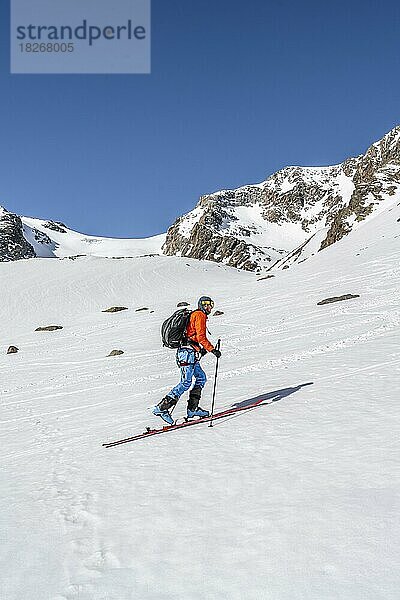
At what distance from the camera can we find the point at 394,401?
8.09 m

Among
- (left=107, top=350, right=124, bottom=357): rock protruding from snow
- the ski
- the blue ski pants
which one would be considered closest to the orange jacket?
the blue ski pants

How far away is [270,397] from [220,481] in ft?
13.6

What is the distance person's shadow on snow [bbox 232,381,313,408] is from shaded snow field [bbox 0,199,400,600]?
0.22 feet

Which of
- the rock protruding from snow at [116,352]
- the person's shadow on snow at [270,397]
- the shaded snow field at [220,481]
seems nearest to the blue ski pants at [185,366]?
the shaded snow field at [220,481]

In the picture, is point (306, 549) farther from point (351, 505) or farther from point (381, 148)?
point (381, 148)

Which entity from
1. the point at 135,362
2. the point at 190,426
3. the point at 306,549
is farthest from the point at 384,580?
the point at 135,362

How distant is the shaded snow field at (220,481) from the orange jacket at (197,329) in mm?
1637

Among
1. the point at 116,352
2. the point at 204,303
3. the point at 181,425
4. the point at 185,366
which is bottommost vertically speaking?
the point at 181,425

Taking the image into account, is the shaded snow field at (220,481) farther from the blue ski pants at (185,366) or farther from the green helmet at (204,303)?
the green helmet at (204,303)

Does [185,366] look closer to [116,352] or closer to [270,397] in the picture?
[270,397]

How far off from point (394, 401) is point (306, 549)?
4.69 m

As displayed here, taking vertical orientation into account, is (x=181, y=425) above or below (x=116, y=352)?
below

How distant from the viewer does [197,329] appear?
9180 mm

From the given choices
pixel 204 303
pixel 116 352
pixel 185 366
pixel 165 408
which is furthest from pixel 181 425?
pixel 116 352
